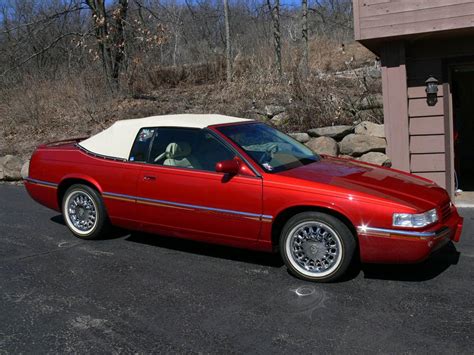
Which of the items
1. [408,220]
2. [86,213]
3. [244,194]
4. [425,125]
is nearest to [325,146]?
[425,125]

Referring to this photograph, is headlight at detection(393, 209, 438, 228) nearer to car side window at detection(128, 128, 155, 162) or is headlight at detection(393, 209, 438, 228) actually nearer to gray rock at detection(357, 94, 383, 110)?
car side window at detection(128, 128, 155, 162)

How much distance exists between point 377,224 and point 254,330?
1.42 m

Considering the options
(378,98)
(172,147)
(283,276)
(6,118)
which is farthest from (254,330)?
(6,118)

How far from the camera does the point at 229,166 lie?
487 cm

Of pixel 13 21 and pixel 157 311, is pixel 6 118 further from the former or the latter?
pixel 157 311

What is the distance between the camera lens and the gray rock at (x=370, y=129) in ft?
28.4

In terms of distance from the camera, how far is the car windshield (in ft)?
17.0

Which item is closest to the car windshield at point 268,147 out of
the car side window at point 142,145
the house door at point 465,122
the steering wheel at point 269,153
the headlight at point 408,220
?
the steering wheel at point 269,153

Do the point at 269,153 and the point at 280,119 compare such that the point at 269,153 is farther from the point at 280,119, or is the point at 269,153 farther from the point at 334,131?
the point at 280,119

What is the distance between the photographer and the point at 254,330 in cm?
377

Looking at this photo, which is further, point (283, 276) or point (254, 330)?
point (283, 276)

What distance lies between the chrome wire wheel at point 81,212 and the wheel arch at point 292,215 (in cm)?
227

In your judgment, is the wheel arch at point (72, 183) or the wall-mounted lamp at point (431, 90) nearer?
the wheel arch at point (72, 183)

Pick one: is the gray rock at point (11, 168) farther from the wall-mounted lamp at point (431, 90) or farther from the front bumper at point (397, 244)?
the front bumper at point (397, 244)
